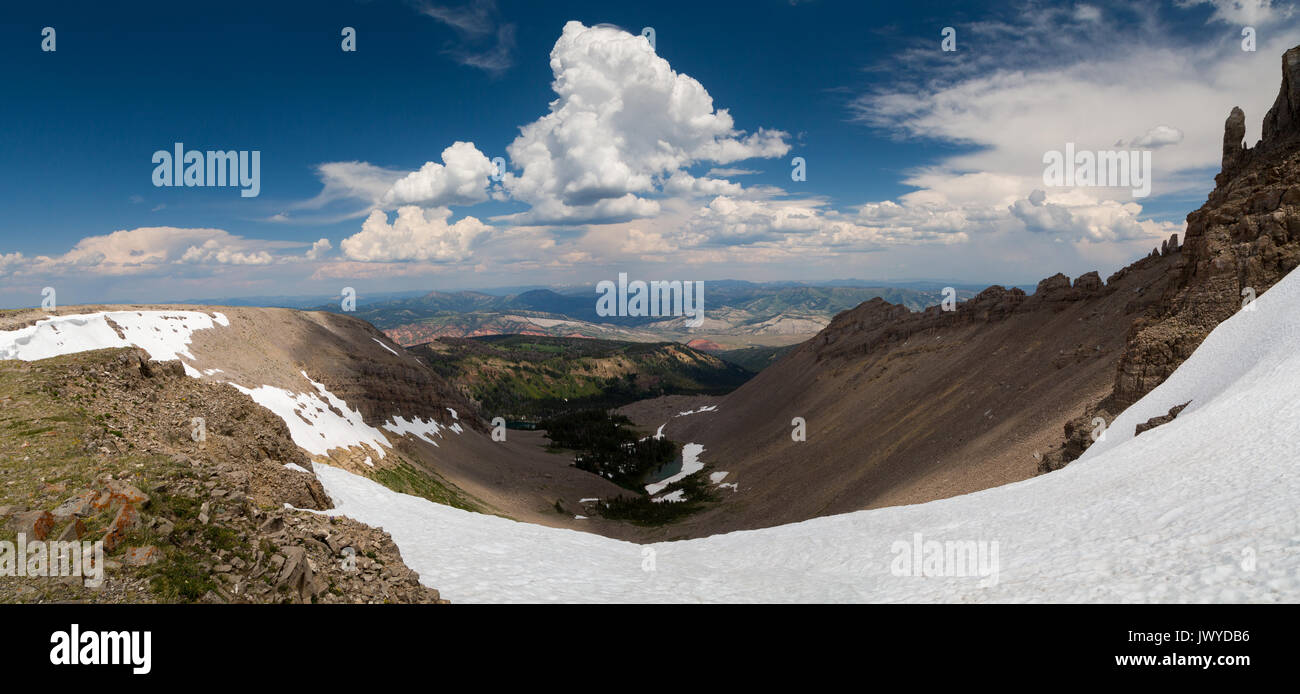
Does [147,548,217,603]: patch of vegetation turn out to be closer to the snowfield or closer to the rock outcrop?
the snowfield

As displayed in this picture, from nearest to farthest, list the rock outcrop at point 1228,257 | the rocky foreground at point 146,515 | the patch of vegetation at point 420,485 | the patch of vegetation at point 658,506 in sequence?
the rocky foreground at point 146,515, the rock outcrop at point 1228,257, the patch of vegetation at point 420,485, the patch of vegetation at point 658,506

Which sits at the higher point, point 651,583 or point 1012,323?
point 1012,323

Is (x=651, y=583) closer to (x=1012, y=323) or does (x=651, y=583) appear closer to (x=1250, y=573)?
(x=1250, y=573)

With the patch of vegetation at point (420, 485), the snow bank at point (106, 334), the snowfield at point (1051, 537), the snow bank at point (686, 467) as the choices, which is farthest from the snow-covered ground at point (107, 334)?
the snow bank at point (686, 467)

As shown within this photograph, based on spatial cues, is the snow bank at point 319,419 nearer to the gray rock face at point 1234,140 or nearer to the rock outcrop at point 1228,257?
the rock outcrop at point 1228,257

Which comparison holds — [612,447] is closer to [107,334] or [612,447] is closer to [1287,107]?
[107,334]

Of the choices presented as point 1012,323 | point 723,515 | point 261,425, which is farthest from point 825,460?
point 261,425

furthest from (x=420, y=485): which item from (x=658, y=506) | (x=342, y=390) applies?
(x=658, y=506)

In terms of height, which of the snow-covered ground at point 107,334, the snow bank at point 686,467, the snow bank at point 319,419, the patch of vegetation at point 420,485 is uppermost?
the snow-covered ground at point 107,334
